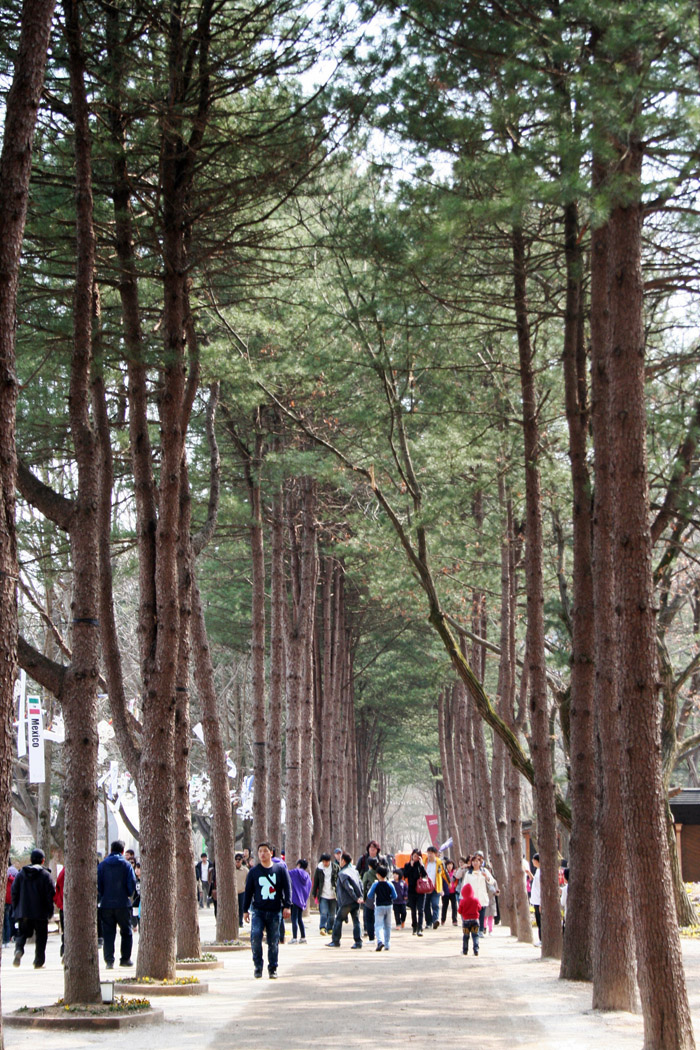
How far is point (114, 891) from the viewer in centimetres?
1427

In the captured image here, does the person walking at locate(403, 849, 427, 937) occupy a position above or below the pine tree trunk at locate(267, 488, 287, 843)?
below

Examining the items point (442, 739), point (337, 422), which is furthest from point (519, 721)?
point (442, 739)

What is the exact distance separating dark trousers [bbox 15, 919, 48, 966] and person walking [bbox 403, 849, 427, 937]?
867cm

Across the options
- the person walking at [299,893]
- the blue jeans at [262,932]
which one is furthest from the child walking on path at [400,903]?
the blue jeans at [262,932]

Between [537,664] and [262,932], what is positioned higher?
[537,664]

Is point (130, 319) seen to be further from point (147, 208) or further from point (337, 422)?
point (337, 422)

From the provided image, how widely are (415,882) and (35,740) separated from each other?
326 inches

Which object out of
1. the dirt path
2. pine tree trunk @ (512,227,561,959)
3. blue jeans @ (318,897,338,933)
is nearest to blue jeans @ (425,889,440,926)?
blue jeans @ (318,897,338,933)

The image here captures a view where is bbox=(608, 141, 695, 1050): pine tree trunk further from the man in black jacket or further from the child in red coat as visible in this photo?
the child in red coat

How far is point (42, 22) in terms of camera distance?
21.6 feet

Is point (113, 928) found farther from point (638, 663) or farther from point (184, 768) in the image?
point (638, 663)

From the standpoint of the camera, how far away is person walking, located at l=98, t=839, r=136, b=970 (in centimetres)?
1409

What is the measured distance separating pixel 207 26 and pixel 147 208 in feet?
6.11

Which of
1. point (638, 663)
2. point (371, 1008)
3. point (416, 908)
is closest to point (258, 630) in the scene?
point (416, 908)
